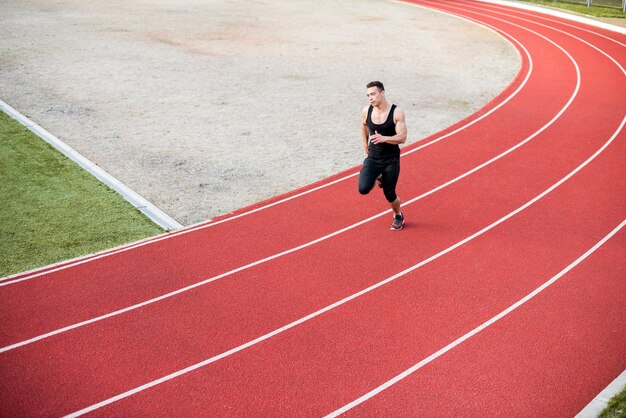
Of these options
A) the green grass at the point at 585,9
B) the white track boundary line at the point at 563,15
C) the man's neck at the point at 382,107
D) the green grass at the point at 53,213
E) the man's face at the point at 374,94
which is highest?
the green grass at the point at 585,9

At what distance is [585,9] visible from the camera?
90.0 feet

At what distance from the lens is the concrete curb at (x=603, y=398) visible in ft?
17.3

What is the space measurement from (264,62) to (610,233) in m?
11.8

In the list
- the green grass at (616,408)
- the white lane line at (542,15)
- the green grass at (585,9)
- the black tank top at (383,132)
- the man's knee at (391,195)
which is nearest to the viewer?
the green grass at (616,408)

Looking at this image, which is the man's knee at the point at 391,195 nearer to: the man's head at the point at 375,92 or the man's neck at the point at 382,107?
the man's neck at the point at 382,107

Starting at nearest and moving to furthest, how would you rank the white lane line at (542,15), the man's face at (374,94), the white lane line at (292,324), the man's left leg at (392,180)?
the white lane line at (292,324)
the man's face at (374,94)
the man's left leg at (392,180)
the white lane line at (542,15)

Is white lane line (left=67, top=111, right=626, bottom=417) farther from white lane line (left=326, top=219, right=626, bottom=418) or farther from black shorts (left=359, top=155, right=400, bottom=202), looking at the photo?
white lane line (left=326, top=219, right=626, bottom=418)

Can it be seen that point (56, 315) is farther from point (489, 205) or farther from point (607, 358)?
point (489, 205)

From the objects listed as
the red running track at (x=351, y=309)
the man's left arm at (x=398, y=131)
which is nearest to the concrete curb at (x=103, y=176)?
the red running track at (x=351, y=309)

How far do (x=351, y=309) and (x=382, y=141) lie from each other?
2.08m

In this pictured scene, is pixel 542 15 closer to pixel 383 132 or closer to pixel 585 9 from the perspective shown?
pixel 585 9

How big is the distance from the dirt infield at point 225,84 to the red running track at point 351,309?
1.58m

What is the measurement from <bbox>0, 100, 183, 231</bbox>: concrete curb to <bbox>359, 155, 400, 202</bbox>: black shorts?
2.50m

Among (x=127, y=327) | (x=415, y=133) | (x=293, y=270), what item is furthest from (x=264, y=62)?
(x=127, y=327)
